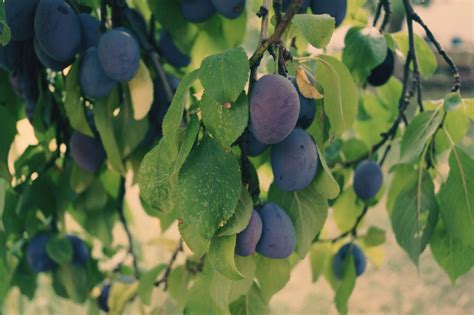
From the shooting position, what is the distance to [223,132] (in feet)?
1.52

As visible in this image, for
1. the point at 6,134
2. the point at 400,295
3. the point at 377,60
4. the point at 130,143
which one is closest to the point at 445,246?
the point at 377,60

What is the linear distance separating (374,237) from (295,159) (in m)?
0.45

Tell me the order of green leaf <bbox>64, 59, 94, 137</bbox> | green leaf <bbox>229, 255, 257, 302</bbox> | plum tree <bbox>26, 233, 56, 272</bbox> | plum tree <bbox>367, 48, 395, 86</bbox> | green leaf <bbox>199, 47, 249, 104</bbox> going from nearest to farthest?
1. green leaf <bbox>199, 47, 249, 104</bbox>
2. green leaf <bbox>229, 255, 257, 302</bbox>
3. green leaf <bbox>64, 59, 94, 137</bbox>
4. plum tree <bbox>367, 48, 395, 86</bbox>
5. plum tree <bbox>26, 233, 56, 272</bbox>

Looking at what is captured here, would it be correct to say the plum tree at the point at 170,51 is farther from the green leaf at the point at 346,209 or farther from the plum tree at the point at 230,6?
the green leaf at the point at 346,209

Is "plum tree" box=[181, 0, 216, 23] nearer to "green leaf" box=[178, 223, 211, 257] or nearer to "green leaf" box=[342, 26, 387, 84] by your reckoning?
"green leaf" box=[342, 26, 387, 84]

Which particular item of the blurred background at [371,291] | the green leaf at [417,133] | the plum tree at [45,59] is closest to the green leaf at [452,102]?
the green leaf at [417,133]

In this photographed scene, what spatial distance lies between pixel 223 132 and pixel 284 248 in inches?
4.7

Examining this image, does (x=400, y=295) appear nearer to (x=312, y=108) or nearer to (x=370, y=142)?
(x=370, y=142)

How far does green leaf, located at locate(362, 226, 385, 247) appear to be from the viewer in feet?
3.02

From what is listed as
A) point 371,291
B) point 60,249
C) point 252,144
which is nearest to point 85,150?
point 60,249

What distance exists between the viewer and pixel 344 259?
0.86m

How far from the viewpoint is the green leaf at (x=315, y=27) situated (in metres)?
0.47

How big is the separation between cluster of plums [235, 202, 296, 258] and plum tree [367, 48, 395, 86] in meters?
0.28

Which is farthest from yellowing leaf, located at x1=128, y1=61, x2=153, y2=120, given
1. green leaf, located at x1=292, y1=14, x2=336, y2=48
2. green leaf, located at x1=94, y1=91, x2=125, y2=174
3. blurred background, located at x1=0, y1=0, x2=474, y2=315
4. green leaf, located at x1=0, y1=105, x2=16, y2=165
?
blurred background, located at x1=0, y1=0, x2=474, y2=315
